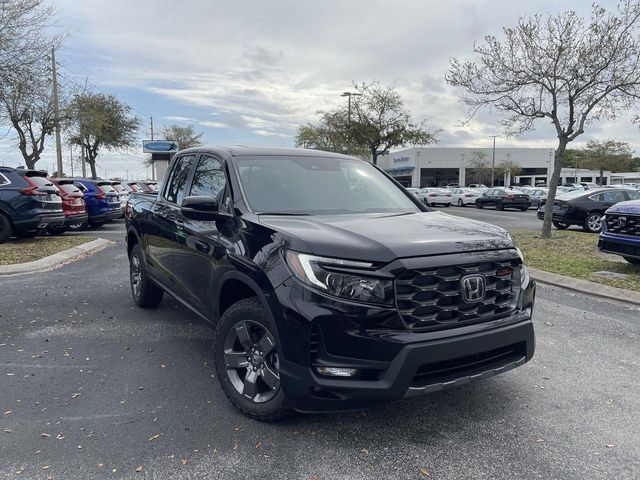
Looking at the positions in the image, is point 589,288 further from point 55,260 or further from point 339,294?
point 55,260

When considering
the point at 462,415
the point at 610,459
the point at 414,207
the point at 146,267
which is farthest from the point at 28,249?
the point at 610,459

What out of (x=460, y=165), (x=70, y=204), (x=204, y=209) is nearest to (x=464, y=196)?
(x=70, y=204)

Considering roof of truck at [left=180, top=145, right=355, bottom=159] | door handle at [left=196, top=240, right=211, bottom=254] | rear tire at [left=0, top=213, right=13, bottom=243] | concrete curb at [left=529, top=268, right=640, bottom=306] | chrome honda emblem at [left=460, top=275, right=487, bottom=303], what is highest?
roof of truck at [left=180, top=145, right=355, bottom=159]

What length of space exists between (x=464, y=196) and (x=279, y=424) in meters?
34.3

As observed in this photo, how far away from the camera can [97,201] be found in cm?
1486

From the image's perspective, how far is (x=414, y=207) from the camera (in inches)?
169

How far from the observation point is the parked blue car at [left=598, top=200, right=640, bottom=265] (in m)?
7.38

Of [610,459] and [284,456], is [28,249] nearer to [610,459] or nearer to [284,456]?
[284,456]

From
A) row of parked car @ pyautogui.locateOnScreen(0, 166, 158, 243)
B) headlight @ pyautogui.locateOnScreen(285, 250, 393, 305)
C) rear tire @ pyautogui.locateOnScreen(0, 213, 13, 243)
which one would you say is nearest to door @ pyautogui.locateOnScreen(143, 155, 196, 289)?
headlight @ pyautogui.locateOnScreen(285, 250, 393, 305)

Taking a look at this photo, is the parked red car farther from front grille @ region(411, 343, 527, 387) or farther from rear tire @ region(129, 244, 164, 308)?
front grille @ region(411, 343, 527, 387)

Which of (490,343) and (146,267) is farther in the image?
(146,267)

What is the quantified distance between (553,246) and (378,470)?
1058 cm

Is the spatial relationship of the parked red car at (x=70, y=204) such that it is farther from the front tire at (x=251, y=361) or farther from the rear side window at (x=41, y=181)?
the front tire at (x=251, y=361)

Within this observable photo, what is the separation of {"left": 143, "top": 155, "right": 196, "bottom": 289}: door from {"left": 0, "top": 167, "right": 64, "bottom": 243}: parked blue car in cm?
691
